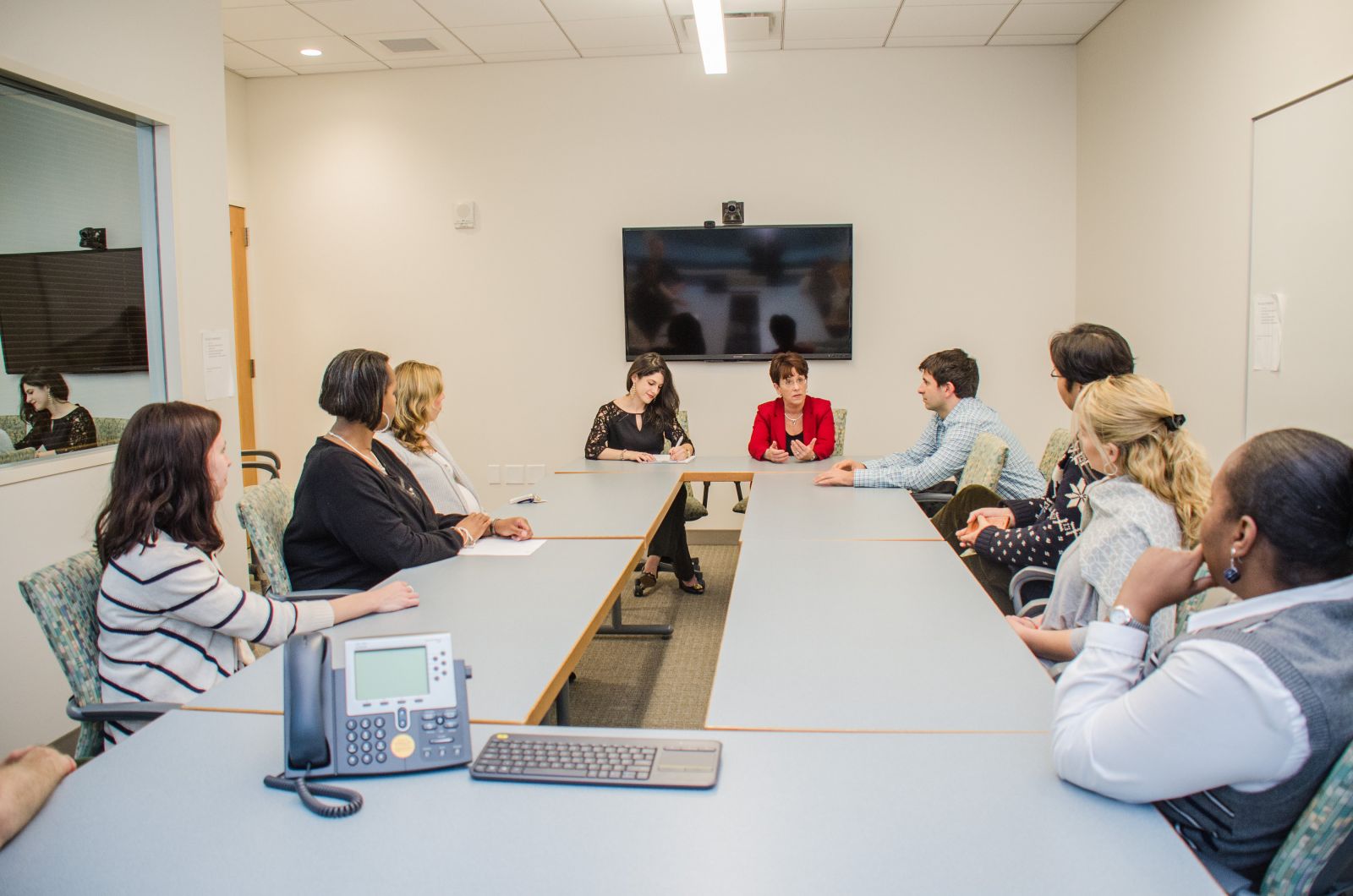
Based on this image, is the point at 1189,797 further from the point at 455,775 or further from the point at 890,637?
the point at 455,775

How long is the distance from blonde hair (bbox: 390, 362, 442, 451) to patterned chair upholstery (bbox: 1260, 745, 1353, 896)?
318cm

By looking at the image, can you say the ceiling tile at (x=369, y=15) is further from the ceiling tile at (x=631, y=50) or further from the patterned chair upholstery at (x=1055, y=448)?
the patterned chair upholstery at (x=1055, y=448)

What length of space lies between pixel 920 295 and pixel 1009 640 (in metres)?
4.10

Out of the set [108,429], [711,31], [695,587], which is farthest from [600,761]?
[695,587]

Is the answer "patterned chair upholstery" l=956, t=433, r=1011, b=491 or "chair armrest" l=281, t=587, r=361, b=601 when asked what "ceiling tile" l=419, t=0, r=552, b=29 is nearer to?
"patterned chair upholstery" l=956, t=433, r=1011, b=491

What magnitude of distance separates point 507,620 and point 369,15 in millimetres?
4058

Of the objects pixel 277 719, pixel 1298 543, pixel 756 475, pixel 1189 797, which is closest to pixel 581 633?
pixel 277 719

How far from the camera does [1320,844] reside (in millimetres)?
1179

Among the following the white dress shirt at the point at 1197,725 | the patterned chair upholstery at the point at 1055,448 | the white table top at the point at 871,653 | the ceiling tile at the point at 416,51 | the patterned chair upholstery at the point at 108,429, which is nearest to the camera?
the white dress shirt at the point at 1197,725

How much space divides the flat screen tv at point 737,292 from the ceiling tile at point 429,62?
4.74 ft

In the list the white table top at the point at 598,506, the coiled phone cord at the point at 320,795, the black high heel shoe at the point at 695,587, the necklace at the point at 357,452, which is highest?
the necklace at the point at 357,452

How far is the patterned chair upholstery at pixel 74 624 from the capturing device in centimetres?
187

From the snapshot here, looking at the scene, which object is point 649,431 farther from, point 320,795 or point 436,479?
point 320,795

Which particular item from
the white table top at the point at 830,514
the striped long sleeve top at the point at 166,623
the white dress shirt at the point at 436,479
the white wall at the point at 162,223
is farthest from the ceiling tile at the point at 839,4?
the striped long sleeve top at the point at 166,623
